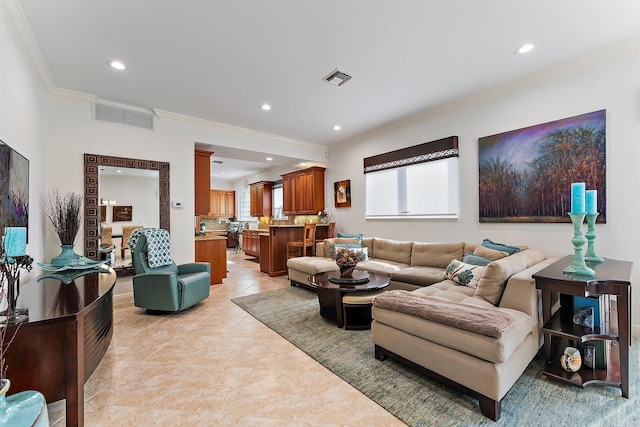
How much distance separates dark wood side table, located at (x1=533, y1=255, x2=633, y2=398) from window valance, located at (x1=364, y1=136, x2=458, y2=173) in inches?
92.5

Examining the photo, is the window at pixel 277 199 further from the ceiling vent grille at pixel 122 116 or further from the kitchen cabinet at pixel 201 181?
the ceiling vent grille at pixel 122 116

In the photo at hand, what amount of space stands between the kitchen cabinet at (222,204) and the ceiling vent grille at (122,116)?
604cm

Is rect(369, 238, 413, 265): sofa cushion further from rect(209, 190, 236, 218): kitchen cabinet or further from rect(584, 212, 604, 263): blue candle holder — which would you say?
rect(209, 190, 236, 218): kitchen cabinet

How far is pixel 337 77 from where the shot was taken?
10.9 ft

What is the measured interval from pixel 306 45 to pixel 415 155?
272cm

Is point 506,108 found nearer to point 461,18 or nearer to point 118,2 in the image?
point 461,18

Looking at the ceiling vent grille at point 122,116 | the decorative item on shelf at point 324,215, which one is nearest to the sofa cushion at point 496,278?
the decorative item on shelf at point 324,215

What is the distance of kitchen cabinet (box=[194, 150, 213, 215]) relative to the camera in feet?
16.0

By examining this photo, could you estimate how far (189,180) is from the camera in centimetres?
460

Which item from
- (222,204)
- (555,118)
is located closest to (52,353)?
(555,118)

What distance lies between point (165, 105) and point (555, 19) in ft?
15.2

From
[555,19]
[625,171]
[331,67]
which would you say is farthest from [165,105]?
[625,171]

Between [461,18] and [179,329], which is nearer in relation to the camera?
[461,18]

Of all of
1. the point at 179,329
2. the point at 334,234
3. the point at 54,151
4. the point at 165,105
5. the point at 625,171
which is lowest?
the point at 179,329
